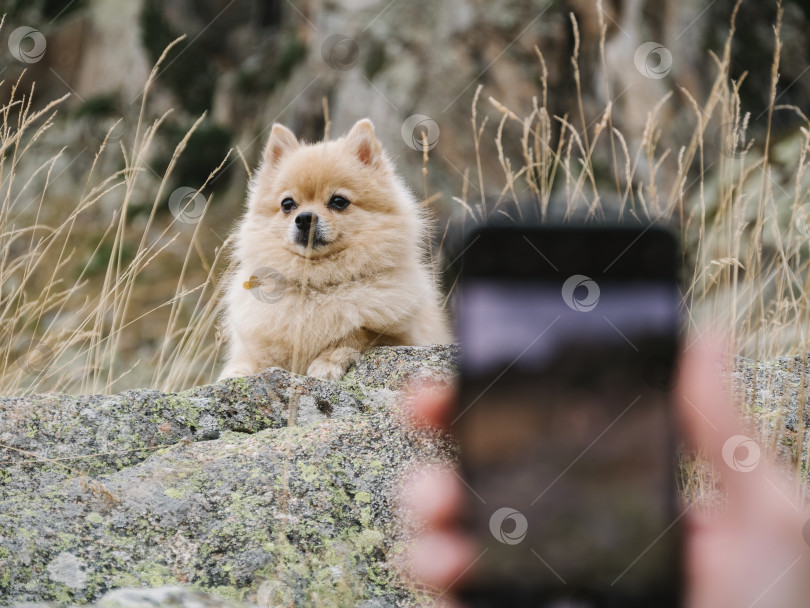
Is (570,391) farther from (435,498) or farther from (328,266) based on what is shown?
(328,266)

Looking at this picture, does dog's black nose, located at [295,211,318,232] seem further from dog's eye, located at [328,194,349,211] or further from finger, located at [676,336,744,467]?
finger, located at [676,336,744,467]

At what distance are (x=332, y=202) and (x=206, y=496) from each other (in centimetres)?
Answer: 183

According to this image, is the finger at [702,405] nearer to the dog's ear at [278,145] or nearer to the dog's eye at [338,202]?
the dog's eye at [338,202]

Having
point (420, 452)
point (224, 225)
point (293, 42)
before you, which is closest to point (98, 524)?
point (420, 452)

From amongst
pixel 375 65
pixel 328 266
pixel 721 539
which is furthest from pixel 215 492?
pixel 375 65

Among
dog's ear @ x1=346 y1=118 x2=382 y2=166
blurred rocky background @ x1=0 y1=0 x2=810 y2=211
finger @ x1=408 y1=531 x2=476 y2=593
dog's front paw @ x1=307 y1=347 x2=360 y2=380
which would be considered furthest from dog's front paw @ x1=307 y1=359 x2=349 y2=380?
blurred rocky background @ x1=0 y1=0 x2=810 y2=211

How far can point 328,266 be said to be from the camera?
9.64 feet

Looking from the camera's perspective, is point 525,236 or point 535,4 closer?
point 525,236

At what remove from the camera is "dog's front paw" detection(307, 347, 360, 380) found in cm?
245

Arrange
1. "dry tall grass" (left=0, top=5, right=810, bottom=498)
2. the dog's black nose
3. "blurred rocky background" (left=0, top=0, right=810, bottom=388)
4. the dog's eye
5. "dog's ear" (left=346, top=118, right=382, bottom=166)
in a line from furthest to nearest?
"blurred rocky background" (left=0, top=0, right=810, bottom=388) → "dog's ear" (left=346, top=118, right=382, bottom=166) → the dog's eye → the dog's black nose → "dry tall grass" (left=0, top=5, right=810, bottom=498)

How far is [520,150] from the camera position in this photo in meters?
7.84

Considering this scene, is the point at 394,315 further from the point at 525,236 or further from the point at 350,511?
the point at 525,236

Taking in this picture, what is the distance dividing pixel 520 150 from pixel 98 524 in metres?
7.02

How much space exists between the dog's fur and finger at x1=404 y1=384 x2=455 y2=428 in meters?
0.61
